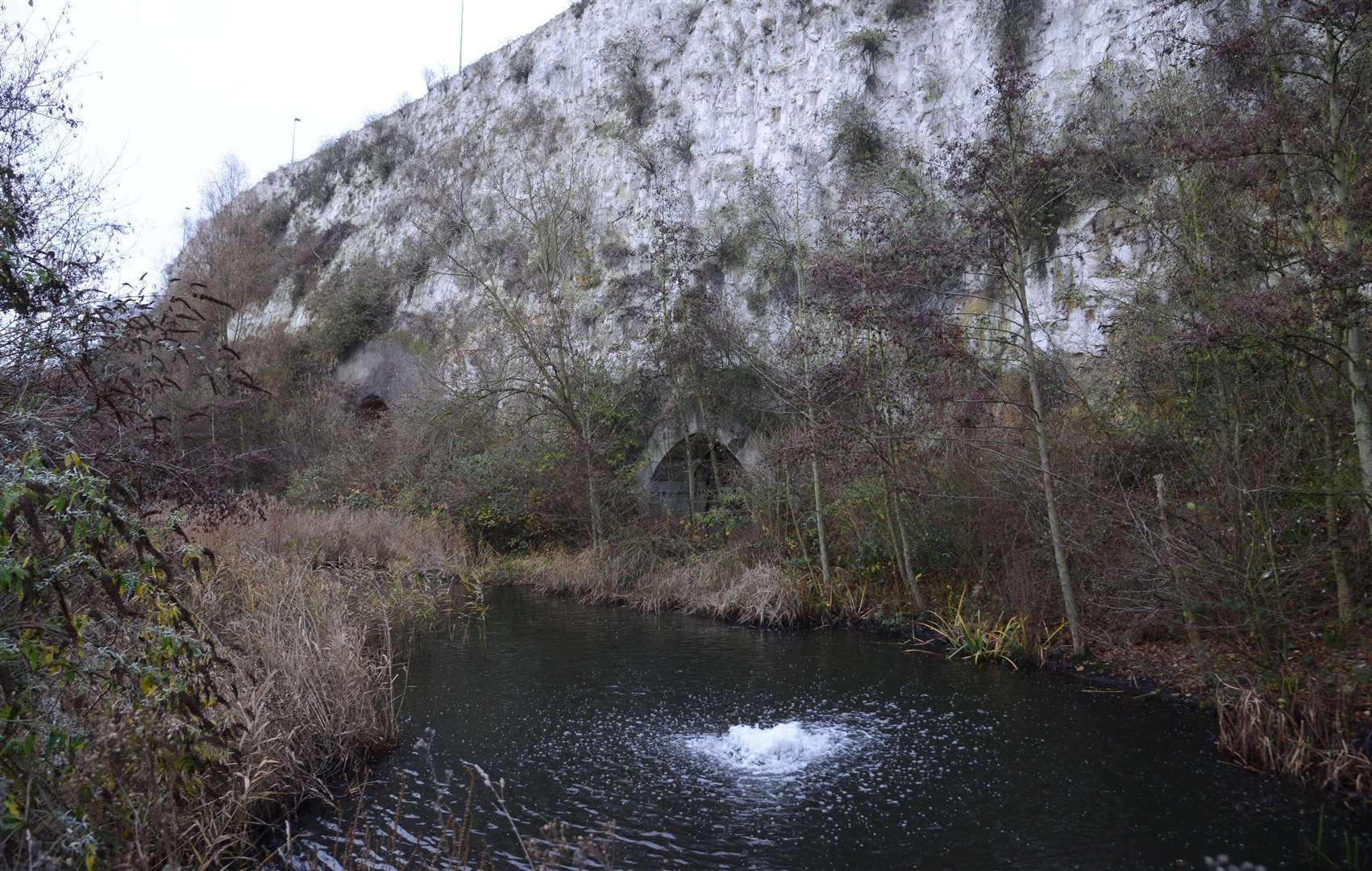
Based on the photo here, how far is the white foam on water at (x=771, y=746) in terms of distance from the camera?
241 inches

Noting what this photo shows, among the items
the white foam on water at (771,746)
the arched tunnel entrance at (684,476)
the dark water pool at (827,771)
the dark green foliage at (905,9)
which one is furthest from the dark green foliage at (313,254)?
the white foam on water at (771,746)

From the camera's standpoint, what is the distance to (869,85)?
16844 mm

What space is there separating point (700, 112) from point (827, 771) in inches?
666

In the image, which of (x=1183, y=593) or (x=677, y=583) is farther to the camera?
(x=677, y=583)

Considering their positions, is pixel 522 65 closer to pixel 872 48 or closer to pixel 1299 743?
pixel 872 48

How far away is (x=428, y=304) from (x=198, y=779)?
75.6 feet

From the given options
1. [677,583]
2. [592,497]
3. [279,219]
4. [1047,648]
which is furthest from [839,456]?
[279,219]

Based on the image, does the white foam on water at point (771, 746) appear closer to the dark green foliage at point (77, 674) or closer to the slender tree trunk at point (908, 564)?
the dark green foliage at point (77, 674)

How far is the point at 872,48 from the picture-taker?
16.8m

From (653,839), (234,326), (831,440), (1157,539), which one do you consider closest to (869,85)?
(831,440)

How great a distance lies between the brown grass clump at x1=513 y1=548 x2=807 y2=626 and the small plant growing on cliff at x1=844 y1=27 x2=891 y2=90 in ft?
32.8

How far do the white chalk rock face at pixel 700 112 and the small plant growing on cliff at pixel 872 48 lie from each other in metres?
0.05

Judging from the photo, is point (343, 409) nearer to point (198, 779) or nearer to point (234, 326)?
point (234, 326)

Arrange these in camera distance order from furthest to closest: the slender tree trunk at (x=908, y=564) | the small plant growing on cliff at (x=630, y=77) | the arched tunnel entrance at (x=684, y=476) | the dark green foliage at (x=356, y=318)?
the dark green foliage at (x=356, y=318) → the small plant growing on cliff at (x=630, y=77) → the arched tunnel entrance at (x=684, y=476) → the slender tree trunk at (x=908, y=564)
